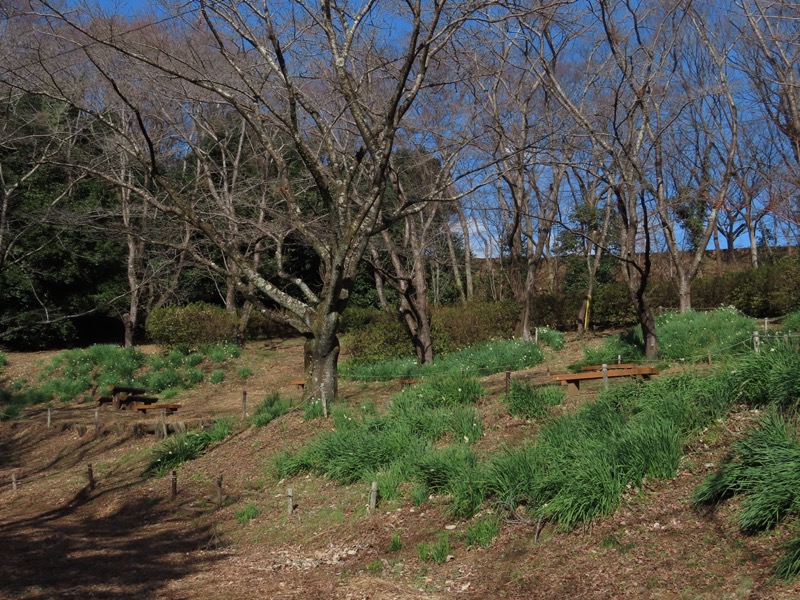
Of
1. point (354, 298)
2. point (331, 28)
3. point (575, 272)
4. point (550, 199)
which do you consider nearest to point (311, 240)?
point (331, 28)

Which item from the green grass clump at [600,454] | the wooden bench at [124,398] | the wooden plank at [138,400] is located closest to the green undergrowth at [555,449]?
the green grass clump at [600,454]

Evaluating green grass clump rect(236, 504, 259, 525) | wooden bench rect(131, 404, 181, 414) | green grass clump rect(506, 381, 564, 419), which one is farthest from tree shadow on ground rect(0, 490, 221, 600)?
wooden bench rect(131, 404, 181, 414)

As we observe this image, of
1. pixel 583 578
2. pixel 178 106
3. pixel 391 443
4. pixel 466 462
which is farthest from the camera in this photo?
pixel 178 106

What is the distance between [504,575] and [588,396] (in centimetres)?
436

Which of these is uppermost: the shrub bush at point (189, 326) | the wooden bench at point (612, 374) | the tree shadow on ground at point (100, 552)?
the shrub bush at point (189, 326)

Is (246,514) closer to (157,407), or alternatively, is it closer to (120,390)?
(157,407)

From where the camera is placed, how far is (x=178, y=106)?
53.0 ft

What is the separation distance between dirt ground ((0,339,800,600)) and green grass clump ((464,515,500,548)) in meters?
0.08

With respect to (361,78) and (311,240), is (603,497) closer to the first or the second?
(311,240)

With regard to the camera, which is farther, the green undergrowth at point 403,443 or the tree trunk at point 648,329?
the tree trunk at point 648,329

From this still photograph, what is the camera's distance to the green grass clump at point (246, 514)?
8.80m

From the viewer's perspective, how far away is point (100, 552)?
8.59 m

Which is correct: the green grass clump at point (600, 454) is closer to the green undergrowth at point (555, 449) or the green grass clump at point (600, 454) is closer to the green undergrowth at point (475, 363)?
the green undergrowth at point (555, 449)

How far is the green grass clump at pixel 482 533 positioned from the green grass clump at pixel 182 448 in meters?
6.17
